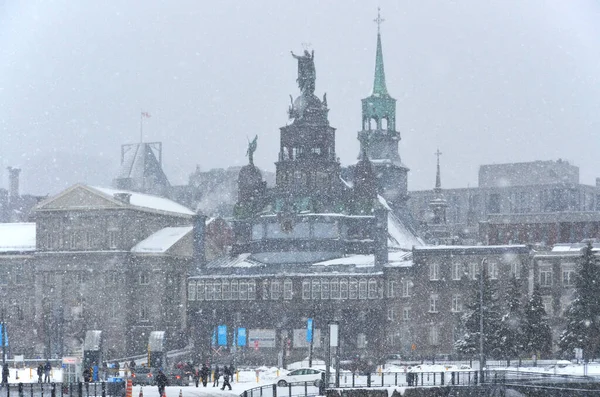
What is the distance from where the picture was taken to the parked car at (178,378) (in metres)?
66.2

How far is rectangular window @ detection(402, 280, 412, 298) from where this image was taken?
101625 millimetres

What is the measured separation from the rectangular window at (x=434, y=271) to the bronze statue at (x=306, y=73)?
23.3 meters

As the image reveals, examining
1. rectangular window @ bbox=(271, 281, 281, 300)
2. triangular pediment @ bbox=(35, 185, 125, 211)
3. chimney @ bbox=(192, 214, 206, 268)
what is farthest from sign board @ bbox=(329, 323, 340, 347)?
triangular pediment @ bbox=(35, 185, 125, 211)

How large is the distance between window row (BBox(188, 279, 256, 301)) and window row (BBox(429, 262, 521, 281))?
53.8 feet

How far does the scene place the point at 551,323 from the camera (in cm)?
9762

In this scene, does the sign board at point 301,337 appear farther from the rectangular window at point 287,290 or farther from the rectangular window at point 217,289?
the rectangular window at point 217,289

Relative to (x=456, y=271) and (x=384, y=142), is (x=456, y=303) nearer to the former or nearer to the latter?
(x=456, y=271)

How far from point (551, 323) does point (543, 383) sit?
36.5m

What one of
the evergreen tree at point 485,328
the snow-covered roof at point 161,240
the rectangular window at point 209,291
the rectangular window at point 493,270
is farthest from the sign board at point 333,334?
the snow-covered roof at point 161,240

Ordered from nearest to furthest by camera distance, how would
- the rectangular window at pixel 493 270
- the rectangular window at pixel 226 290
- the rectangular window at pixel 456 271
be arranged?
the rectangular window at pixel 493 270 < the rectangular window at pixel 456 271 < the rectangular window at pixel 226 290

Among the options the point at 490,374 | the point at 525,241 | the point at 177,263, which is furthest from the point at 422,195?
the point at 490,374

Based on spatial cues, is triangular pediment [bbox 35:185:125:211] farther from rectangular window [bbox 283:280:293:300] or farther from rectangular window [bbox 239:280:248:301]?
rectangular window [bbox 283:280:293:300]

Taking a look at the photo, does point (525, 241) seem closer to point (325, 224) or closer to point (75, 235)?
point (325, 224)

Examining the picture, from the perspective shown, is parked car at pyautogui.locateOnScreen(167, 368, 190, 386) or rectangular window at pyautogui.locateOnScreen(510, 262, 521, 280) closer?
parked car at pyautogui.locateOnScreen(167, 368, 190, 386)
